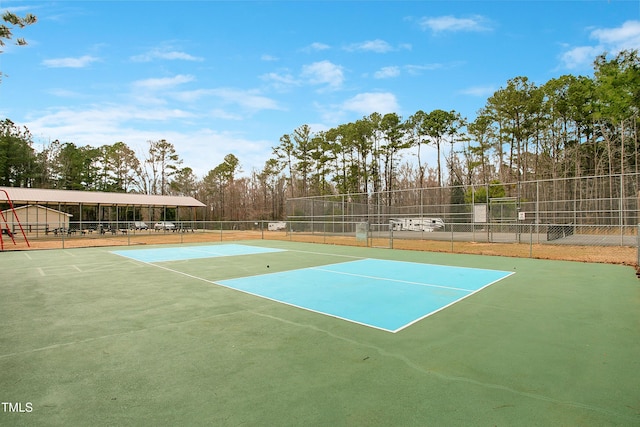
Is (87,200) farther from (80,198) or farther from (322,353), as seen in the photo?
(322,353)

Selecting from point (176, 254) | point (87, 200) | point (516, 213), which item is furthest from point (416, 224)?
point (87, 200)

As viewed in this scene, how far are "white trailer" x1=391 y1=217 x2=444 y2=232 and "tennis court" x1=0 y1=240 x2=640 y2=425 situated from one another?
16.5 meters

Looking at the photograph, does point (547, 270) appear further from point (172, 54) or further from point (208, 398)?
point (172, 54)

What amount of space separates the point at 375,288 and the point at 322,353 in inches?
153

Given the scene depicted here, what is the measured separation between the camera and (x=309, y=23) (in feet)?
47.9

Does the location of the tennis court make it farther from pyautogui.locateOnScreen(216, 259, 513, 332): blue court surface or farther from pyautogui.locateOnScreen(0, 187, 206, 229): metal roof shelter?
pyautogui.locateOnScreen(0, 187, 206, 229): metal roof shelter

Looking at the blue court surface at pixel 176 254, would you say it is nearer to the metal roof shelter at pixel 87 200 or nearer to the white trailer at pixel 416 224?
the white trailer at pixel 416 224

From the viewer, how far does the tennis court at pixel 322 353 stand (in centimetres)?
281

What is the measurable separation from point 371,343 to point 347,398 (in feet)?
4.72

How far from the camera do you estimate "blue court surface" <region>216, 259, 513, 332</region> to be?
578cm

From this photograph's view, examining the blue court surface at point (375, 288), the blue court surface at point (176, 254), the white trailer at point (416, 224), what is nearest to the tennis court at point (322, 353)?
the blue court surface at point (375, 288)

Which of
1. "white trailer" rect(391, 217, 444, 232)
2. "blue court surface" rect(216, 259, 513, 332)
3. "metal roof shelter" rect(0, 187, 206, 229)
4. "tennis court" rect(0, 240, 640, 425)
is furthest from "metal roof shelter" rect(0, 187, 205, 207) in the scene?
"blue court surface" rect(216, 259, 513, 332)

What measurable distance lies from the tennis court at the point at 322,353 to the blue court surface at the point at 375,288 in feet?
0.22

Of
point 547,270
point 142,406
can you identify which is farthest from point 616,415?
point 547,270
